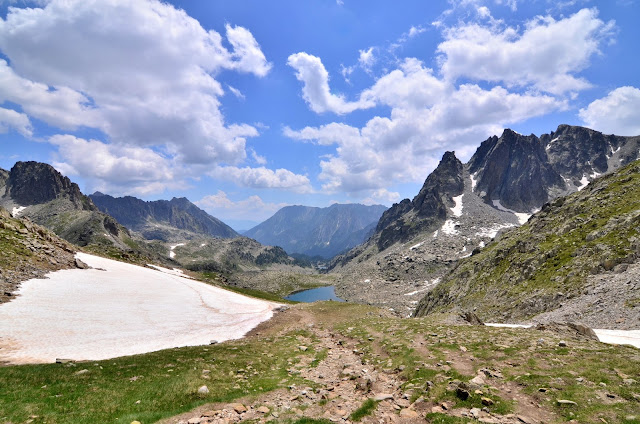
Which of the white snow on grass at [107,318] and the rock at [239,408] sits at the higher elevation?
the rock at [239,408]

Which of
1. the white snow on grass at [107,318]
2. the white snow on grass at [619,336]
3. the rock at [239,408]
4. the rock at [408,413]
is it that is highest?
the white snow on grass at [619,336]

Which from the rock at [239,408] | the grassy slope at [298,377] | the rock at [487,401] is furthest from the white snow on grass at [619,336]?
the rock at [239,408]

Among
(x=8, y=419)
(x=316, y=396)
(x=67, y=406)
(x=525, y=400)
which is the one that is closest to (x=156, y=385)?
(x=67, y=406)

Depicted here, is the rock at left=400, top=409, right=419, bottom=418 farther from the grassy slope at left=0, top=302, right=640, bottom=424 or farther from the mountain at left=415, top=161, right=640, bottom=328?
the mountain at left=415, top=161, right=640, bottom=328

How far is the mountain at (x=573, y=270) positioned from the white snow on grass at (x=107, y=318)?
1795 inches

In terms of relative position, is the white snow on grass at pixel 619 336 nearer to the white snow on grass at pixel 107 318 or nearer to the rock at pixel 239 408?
the rock at pixel 239 408

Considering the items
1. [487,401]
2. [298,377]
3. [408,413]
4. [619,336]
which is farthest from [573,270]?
[298,377]

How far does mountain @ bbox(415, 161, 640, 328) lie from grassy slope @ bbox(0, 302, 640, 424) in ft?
63.6

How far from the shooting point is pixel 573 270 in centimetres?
5359

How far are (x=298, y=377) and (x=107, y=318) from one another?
3124cm

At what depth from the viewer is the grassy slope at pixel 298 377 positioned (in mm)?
14625

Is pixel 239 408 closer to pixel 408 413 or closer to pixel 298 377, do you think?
pixel 298 377

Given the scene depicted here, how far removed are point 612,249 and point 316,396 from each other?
60.3m

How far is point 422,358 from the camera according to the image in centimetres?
2256
